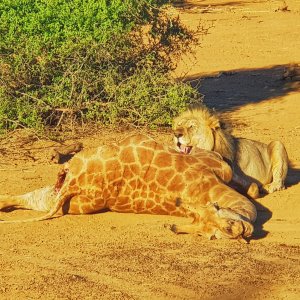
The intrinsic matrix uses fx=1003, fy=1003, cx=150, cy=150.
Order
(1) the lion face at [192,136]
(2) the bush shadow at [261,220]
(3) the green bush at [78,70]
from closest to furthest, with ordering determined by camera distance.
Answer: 1. (2) the bush shadow at [261,220]
2. (1) the lion face at [192,136]
3. (3) the green bush at [78,70]

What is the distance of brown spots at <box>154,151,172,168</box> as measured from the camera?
26.1 ft

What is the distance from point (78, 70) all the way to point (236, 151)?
124 inches

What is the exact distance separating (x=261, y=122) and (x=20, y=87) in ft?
10.2

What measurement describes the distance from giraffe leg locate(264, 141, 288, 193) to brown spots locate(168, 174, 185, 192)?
1330mm

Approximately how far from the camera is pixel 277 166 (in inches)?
360

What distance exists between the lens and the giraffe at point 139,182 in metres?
7.84

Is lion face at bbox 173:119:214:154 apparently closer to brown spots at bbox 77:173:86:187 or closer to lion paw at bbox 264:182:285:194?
lion paw at bbox 264:182:285:194

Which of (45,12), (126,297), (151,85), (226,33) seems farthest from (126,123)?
(226,33)

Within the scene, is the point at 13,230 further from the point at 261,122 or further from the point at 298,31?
the point at 298,31

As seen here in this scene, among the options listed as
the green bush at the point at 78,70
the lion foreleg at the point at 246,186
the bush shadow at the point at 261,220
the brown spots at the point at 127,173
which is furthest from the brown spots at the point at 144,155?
the green bush at the point at 78,70

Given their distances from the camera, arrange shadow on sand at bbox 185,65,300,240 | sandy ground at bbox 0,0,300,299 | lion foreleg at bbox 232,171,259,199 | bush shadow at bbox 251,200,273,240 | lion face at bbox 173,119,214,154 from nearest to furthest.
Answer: sandy ground at bbox 0,0,300,299, bush shadow at bbox 251,200,273,240, lion foreleg at bbox 232,171,259,199, lion face at bbox 173,119,214,154, shadow on sand at bbox 185,65,300,240

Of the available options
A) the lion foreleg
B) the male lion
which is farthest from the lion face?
the lion foreleg

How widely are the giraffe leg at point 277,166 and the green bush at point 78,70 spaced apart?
2.53 m

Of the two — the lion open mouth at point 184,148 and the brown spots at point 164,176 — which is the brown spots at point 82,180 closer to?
the brown spots at point 164,176
